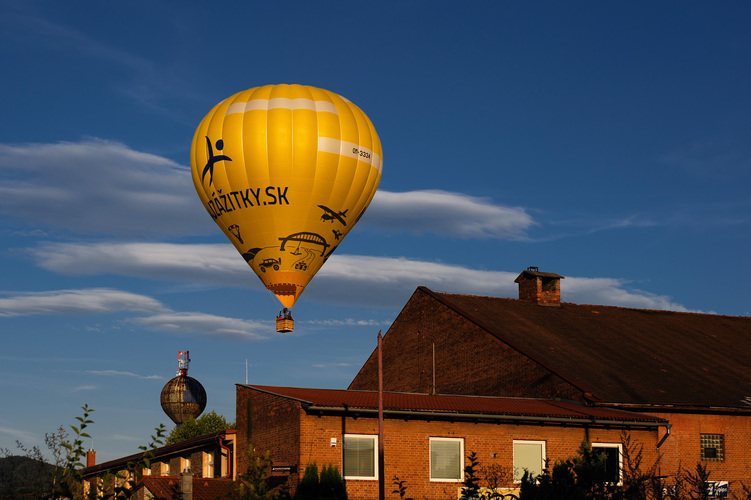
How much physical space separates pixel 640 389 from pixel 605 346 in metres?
5.14

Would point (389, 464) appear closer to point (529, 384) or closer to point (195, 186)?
point (529, 384)

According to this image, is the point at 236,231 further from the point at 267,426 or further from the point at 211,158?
the point at 267,426

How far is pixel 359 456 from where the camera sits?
27.4m

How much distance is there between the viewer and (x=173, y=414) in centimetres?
7875

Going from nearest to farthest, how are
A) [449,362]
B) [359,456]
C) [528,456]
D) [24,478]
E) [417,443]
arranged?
[24,478] < [359,456] < [417,443] < [528,456] < [449,362]

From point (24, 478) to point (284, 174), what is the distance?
24230 millimetres

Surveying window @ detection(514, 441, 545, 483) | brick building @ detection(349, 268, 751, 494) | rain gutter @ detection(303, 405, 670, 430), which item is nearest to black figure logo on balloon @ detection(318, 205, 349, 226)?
rain gutter @ detection(303, 405, 670, 430)

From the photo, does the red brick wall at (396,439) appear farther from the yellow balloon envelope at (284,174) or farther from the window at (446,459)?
the yellow balloon envelope at (284,174)

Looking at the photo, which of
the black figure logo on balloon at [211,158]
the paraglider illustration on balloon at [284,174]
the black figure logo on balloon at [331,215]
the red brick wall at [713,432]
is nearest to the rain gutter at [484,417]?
the red brick wall at [713,432]

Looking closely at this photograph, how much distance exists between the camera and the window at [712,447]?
35.1 m

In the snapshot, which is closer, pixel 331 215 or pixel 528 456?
pixel 528 456

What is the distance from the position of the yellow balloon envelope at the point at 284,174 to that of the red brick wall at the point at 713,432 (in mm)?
15153

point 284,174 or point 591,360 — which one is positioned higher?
point 284,174

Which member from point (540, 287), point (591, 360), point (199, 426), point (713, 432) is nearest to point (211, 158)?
point (591, 360)
